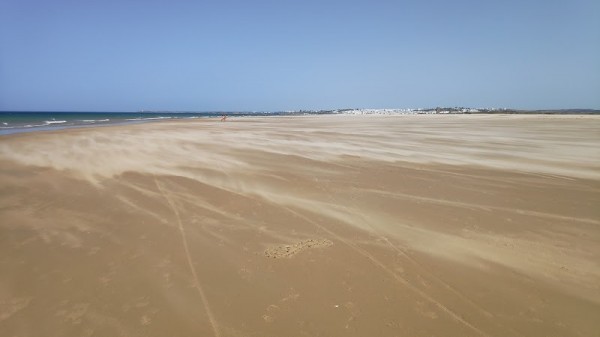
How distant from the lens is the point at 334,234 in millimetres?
5324

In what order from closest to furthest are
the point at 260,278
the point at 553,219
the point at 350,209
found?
the point at 260,278, the point at 553,219, the point at 350,209

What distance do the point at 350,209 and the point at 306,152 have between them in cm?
739

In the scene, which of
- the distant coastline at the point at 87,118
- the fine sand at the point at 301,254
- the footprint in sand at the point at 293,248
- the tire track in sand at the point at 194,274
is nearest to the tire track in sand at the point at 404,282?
the fine sand at the point at 301,254

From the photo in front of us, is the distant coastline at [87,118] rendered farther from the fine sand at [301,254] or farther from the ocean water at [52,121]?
the fine sand at [301,254]

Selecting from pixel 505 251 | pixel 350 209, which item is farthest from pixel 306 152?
pixel 505 251

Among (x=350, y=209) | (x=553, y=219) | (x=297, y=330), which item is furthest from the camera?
(x=350, y=209)

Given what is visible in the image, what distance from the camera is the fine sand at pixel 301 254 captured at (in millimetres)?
3297

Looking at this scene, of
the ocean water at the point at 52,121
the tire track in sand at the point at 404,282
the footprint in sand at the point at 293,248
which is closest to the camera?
the tire track in sand at the point at 404,282

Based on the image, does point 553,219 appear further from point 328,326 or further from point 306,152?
point 306,152

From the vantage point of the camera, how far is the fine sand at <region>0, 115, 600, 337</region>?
130 inches

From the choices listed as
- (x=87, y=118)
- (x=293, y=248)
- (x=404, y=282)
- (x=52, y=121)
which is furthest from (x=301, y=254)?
(x=87, y=118)

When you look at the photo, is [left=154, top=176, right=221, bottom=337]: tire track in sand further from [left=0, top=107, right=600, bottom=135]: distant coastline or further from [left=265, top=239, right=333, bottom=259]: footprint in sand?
[left=0, top=107, right=600, bottom=135]: distant coastline

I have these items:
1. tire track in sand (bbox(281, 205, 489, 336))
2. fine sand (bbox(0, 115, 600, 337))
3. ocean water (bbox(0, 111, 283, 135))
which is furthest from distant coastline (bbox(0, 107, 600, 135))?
tire track in sand (bbox(281, 205, 489, 336))

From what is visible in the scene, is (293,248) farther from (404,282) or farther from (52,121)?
(52,121)
